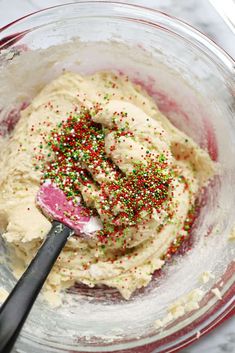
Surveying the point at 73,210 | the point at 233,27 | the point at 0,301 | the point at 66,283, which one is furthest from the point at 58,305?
the point at 233,27

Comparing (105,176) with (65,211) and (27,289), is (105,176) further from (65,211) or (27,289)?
(27,289)

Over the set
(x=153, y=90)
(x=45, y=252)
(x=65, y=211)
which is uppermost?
(x=153, y=90)

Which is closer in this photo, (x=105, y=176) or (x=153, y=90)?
(x=105, y=176)

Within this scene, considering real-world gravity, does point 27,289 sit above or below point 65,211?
below

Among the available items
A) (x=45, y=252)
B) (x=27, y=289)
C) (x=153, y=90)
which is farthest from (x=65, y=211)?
(x=153, y=90)

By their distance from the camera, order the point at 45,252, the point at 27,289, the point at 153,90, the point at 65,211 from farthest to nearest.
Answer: the point at 153,90
the point at 65,211
the point at 45,252
the point at 27,289

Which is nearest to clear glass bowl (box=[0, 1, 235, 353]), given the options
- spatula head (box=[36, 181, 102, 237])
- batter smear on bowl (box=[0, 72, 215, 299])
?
batter smear on bowl (box=[0, 72, 215, 299])

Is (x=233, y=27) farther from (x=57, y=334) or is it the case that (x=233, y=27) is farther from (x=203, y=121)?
(x=57, y=334)

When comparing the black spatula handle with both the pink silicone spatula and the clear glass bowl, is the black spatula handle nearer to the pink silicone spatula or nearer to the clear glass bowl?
the pink silicone spatula
